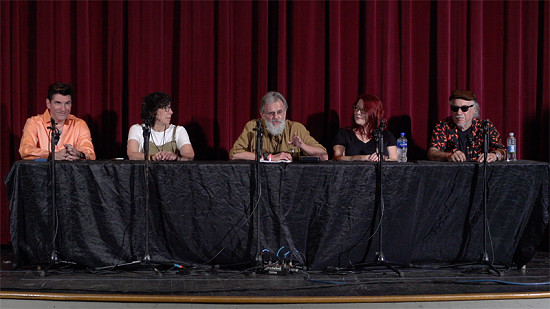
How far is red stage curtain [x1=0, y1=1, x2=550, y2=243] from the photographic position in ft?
18.1

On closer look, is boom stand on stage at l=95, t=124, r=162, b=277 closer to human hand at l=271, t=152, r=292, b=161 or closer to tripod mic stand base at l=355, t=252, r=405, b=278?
human hand at l=271, t=152, r=292, b=161

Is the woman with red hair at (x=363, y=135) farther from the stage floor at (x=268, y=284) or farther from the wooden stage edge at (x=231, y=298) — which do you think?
the wooden stage edge at (x=231, y=298)

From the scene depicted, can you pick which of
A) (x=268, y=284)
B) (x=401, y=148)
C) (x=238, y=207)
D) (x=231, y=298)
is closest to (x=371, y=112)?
(x=401, y=148)

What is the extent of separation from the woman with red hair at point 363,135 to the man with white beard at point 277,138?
0.61 feet

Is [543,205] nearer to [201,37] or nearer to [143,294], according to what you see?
[143,294]

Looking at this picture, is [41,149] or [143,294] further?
[41,149]

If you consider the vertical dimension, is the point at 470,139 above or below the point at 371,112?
below

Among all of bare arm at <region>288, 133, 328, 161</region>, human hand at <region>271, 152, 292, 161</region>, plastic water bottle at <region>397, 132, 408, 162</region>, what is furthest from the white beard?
plastic water bottle at <region>397, 132, 408, 162</region>

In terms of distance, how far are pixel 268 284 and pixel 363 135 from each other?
5.02 ft

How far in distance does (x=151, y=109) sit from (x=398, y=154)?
192 cm

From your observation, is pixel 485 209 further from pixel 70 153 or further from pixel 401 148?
pixel 70 153

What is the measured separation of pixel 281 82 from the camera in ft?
18.1

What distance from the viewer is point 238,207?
4109 mm

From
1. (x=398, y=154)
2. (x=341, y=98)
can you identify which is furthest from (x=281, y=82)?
(x=398, y=154)
